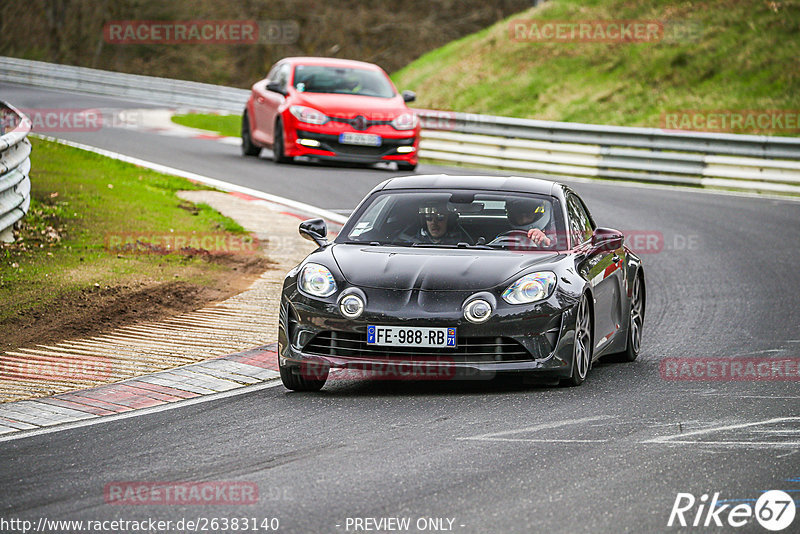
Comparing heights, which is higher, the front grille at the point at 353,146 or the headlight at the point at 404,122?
the headlight at the point at 404,122

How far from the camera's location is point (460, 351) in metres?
7.76

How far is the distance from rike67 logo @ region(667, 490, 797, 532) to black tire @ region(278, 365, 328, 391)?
3027 millimetres

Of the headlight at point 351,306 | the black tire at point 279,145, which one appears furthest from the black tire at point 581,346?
the black tire at point 279,145

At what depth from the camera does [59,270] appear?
1153 centimetres

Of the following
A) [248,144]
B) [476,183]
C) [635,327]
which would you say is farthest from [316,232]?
[248,144]

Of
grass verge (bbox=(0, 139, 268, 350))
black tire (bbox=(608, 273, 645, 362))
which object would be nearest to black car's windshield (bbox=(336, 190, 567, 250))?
black tire (bbox=(608, 273, 645, 362))

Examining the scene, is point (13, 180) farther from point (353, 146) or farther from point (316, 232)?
point (353, 146)

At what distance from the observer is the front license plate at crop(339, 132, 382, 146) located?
815 inches

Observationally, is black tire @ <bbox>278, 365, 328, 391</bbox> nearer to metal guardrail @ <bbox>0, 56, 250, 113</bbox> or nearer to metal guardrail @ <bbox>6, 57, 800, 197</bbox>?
metal guardrail @ <bbox>6, 57, 800, 197</bbox>

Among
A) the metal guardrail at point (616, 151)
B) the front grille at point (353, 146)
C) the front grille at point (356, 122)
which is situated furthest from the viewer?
the metal guardrail at point (616, 151)

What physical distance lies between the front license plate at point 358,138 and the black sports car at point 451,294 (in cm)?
1175

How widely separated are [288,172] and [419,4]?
38.3 m

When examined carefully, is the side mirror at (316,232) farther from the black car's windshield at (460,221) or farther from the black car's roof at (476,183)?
the black car's roof at (476,183)

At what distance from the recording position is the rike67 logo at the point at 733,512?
5219 mm
